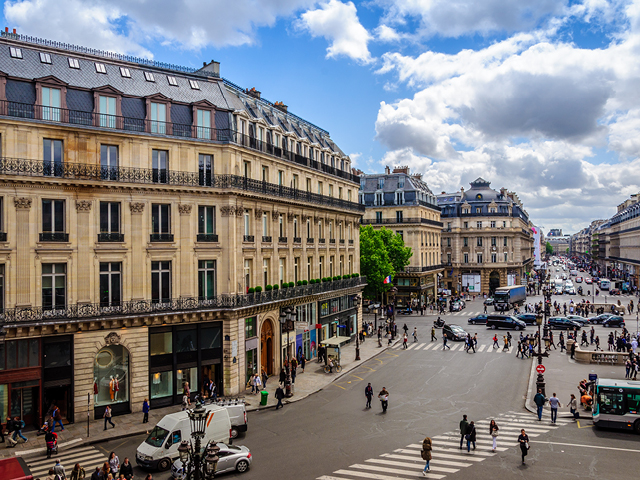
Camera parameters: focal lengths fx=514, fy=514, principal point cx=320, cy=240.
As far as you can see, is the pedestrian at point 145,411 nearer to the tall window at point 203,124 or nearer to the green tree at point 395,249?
the tall window at point 203,124

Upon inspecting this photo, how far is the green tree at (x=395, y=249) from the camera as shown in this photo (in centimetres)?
7131

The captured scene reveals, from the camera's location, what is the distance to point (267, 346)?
37.9m

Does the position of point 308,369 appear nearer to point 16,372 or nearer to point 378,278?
point 16,372

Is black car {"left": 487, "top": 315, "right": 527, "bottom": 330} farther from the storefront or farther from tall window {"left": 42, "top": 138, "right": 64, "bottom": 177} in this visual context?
tall window {"left": 42, "top": 138, "right": 64, "bottom": 177}

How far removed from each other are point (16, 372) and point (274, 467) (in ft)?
48.6

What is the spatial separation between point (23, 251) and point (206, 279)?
10433 mm

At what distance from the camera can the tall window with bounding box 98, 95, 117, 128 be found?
97.5 feet

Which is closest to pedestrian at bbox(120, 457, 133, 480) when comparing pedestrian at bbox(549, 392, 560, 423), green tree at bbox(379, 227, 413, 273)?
pedestrian at bbox(549, 392, 560, 423)

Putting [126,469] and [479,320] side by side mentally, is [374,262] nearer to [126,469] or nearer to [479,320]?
[479,320]

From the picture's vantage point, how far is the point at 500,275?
99.8 metres

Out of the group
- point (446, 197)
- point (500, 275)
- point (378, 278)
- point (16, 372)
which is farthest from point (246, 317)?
point (446, 197)

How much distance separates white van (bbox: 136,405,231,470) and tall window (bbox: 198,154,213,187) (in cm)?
1535

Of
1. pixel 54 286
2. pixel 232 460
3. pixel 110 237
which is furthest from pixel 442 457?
pixel 54 286

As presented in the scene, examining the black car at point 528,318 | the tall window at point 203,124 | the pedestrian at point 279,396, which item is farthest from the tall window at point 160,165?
the black car at point 528,318
